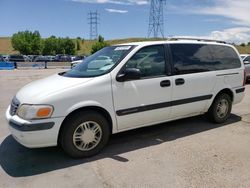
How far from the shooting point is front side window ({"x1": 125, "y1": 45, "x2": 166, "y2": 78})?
4852mm

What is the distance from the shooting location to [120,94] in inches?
180

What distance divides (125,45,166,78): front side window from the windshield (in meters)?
0.19

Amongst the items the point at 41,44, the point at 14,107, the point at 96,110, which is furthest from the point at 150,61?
the point at 41,44

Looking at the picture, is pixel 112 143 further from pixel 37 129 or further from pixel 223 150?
pixel 223 150

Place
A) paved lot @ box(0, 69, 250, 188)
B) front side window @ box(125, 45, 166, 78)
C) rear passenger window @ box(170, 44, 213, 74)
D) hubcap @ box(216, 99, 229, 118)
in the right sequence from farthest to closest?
hubcap @ box(216, 99, 229, 118), rear passenger window @ box(170, 44, 213, 74), front side window @ box(125, 45, 166, 78), paved lot @ box(0, 69, 250, 188)

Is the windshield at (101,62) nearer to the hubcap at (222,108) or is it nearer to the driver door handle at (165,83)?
the driver door handle at (165,83)

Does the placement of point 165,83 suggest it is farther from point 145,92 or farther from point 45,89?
point 45,89

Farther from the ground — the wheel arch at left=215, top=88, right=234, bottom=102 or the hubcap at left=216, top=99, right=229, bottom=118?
the wheel arch at left=215, top=88, right=234, bottom=102

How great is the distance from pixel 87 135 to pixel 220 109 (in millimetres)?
3169

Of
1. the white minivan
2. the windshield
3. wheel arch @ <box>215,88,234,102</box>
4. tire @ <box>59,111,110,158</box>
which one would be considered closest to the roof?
the white minivan

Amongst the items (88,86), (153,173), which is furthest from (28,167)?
(153,173)

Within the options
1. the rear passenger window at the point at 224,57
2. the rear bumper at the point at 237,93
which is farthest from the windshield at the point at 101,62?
the rear bumper at the point at 237,93

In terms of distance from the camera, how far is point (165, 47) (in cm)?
525

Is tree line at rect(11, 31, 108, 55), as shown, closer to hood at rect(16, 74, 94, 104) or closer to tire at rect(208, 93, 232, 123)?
tire at rect(208, 93, 232, 123)
